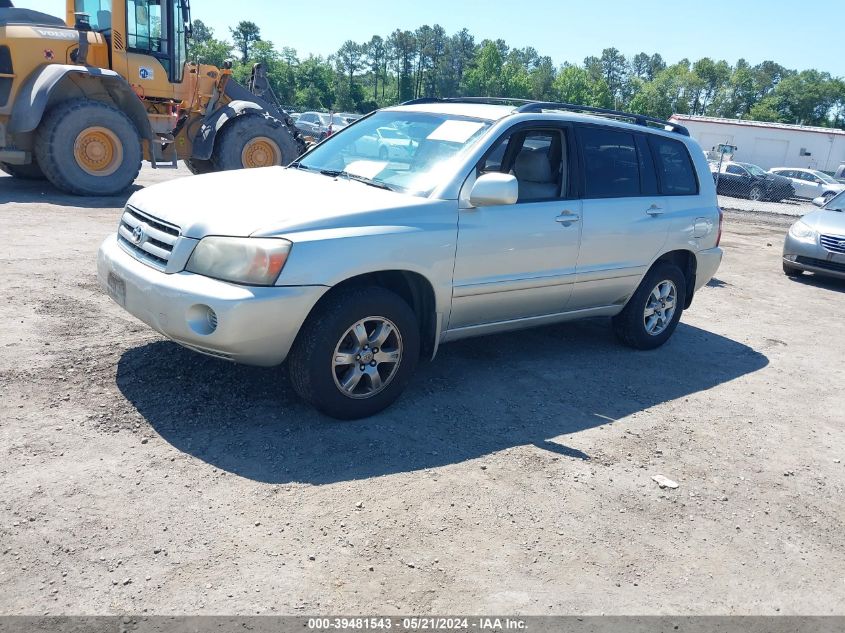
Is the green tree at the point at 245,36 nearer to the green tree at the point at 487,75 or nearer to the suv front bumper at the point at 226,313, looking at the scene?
the green tree at the point at 487,75

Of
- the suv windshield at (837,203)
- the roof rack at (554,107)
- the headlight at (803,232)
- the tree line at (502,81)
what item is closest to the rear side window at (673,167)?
the roof rack at (554,107)

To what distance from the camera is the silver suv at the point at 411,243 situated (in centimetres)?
398

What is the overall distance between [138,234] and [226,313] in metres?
1.05

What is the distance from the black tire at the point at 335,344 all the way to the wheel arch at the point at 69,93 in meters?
8.58

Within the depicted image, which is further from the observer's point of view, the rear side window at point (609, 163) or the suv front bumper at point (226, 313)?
the rear side window at point (609, 163)

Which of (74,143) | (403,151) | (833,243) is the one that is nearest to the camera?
(403,151)

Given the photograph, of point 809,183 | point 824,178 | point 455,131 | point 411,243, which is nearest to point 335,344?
point 411,243

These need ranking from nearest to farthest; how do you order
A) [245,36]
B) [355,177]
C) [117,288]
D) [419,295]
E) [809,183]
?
[117,288]
[419,295]
[355,177]
[809,183]
[245,36]

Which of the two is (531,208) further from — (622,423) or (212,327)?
(212,327)

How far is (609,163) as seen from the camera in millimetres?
5793

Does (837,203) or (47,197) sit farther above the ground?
(837,203)

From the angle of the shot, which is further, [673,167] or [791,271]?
[791,271]

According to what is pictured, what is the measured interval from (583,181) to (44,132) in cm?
887

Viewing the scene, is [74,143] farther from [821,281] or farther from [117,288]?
[821,281]
